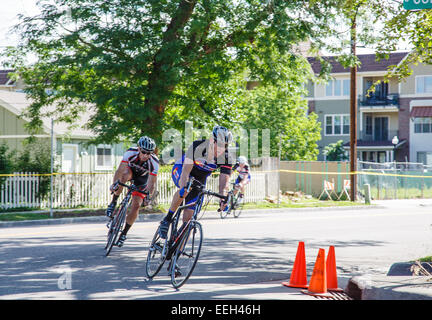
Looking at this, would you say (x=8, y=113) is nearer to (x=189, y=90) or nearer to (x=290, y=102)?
(x=189, y=90)

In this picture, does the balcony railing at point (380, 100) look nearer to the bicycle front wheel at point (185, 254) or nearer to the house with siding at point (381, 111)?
the house with siding at point (381, 111)

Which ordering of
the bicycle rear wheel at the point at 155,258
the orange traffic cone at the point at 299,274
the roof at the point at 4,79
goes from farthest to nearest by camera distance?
the roof at the point at 4,79
the bicycle rear wheel at the point at 155,258
the orange traffic cone at the point at 299,274

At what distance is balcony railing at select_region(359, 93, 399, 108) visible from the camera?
52156mm

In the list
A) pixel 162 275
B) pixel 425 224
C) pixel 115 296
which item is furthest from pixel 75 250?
pixel 425 224

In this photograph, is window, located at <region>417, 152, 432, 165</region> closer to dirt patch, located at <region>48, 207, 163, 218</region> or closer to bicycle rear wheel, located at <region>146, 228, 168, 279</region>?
A: dirt patch, located at <region>48, 207, 163, 218</region>

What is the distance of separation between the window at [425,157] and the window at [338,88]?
8214 mm

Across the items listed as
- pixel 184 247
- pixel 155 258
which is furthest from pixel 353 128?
pixel 184 247

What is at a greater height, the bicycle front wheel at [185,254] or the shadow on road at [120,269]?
the bicycle front wheel at [185,254]

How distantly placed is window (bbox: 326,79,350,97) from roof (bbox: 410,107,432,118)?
20.2 ft

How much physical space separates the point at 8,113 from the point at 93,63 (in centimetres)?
1205

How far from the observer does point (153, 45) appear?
2042 centimetres

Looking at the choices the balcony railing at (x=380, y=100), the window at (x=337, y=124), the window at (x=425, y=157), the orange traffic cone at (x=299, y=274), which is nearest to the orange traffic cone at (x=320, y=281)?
the orange traffic cone at (x=299, y=274)

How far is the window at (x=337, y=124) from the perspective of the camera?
53.7 meters

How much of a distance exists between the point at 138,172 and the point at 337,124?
4553 centimetres
